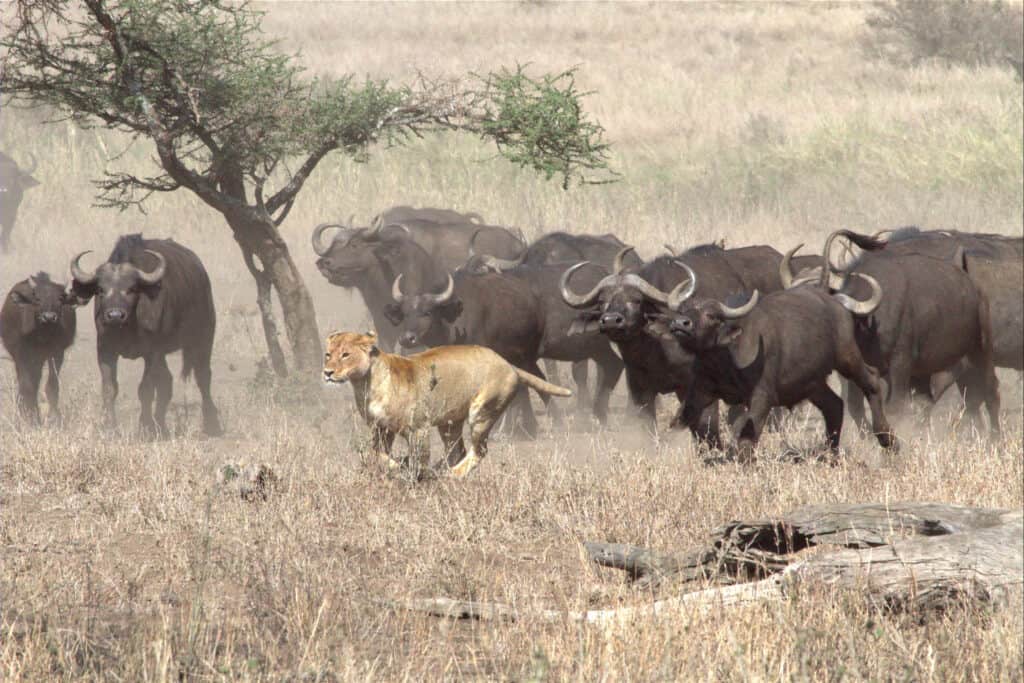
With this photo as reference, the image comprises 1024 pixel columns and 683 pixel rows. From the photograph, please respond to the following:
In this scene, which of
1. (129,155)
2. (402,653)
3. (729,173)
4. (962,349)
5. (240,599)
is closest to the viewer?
(402,653)

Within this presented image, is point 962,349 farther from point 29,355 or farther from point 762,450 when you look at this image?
point 29,355

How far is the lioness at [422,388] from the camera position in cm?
875

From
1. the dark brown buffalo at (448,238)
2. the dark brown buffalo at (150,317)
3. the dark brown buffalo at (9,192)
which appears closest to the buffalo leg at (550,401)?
the dark brown buffalo at (448,238)

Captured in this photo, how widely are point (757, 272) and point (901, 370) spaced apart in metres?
2.16

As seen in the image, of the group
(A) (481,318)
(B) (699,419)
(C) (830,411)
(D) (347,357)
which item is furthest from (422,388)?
(A) (481,318)

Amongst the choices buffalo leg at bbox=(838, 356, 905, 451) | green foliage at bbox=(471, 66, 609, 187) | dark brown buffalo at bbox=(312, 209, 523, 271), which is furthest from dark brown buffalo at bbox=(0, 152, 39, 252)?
buffalo leg at bbox=(838, 356, 905, 451)

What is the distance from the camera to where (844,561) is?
19.7 ft

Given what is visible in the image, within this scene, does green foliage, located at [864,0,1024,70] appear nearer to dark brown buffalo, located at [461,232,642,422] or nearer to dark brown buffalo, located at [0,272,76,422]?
dark brown buffalo, located at [461,232,642,422]

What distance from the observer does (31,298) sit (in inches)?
541

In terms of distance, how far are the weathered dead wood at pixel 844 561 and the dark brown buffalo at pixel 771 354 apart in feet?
12.3

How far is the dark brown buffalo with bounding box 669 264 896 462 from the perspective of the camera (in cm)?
1048

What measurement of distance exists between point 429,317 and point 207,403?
2.63 meters

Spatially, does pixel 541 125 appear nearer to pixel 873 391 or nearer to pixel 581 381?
pixel 581 381

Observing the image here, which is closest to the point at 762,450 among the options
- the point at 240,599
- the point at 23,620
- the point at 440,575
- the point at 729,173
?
the point at 440,575
